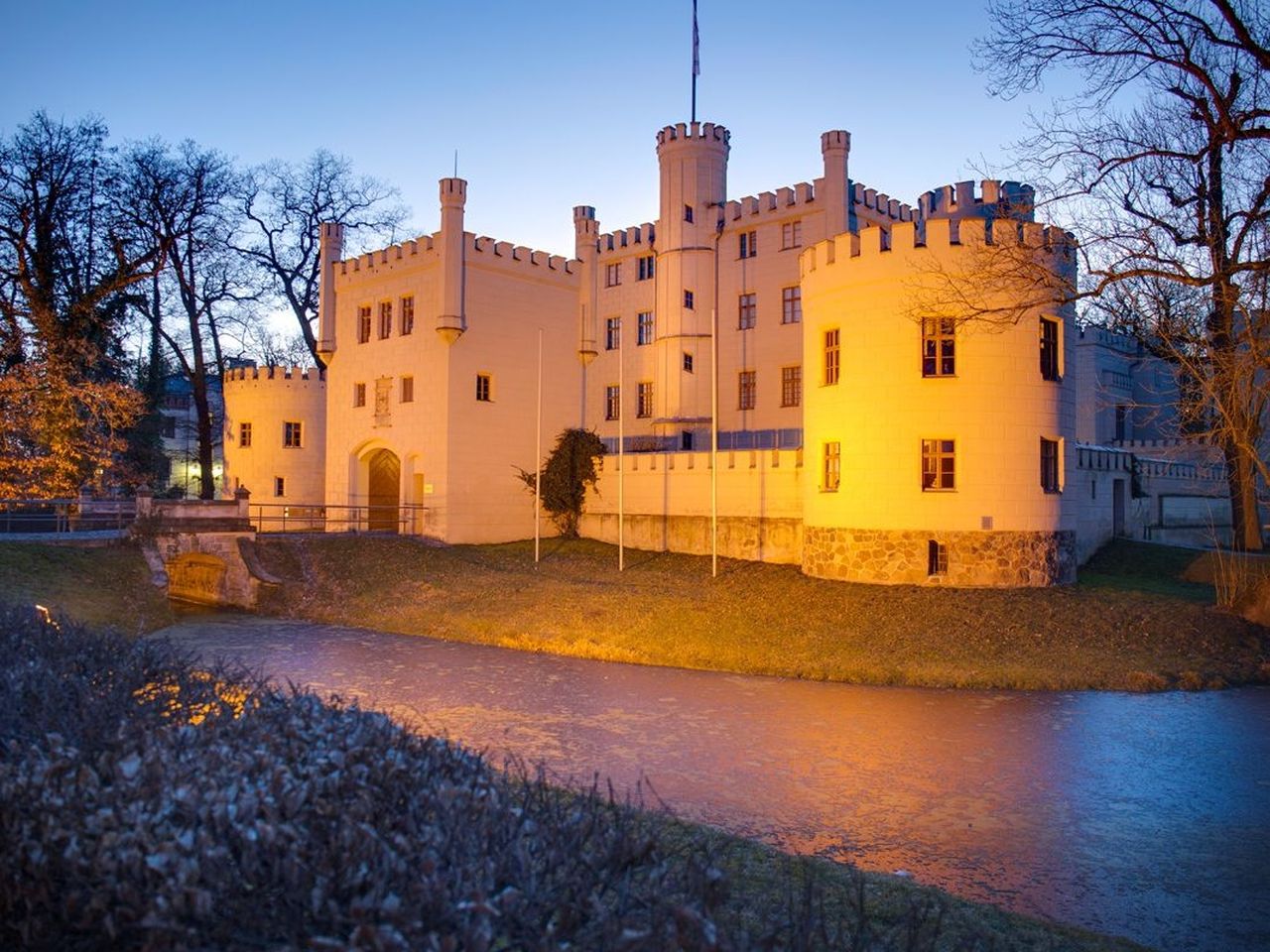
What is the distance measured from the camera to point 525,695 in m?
14.1

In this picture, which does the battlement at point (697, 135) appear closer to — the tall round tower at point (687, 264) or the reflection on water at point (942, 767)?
the tall round tower at point (687, 264)

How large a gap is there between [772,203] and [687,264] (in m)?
3.59

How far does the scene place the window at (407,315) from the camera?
32594 millimetres

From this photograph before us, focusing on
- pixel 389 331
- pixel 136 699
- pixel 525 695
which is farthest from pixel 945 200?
pixel 136 699

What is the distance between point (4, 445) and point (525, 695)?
20.1 metres

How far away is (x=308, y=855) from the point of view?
3781 millimetres

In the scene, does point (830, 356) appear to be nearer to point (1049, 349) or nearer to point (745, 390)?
point (1049, 349)

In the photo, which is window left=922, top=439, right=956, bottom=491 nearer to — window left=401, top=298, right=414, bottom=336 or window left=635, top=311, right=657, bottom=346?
window left=635, top=311, right=657, bottom=346

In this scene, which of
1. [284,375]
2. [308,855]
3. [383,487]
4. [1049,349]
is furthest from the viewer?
[284,375]

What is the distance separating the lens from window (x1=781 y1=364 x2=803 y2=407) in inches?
1278

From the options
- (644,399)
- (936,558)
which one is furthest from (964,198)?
(936,558)

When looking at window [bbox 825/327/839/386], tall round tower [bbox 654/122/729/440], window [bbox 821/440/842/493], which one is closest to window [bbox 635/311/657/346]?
tall round tower [bbox 654/122/729/440]

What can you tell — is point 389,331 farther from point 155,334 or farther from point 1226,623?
point 1226,623

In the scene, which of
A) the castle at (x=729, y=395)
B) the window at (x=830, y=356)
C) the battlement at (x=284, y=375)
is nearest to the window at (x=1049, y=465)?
the castle at (x=729, y=395)
